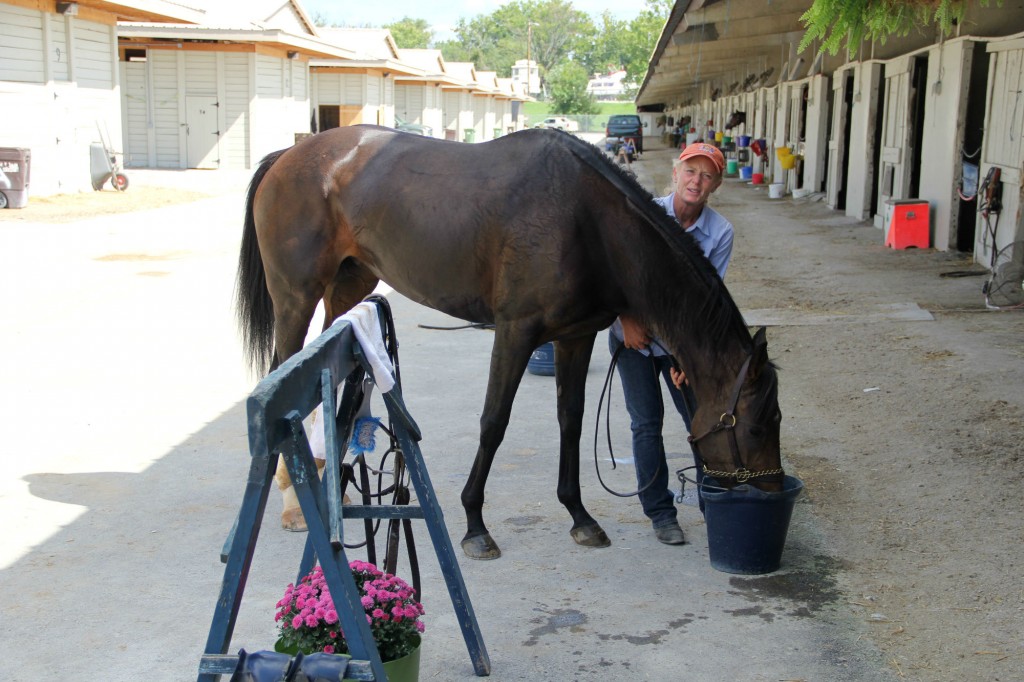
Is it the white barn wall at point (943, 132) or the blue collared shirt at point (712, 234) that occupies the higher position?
the white barn wall at point (943, 132)

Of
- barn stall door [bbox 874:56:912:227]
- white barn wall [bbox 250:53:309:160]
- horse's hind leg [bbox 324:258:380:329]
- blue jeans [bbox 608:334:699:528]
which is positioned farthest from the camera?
white barn wall [bbox 250:53:309:160]

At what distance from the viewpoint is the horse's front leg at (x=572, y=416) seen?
448cm

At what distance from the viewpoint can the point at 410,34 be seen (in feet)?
474

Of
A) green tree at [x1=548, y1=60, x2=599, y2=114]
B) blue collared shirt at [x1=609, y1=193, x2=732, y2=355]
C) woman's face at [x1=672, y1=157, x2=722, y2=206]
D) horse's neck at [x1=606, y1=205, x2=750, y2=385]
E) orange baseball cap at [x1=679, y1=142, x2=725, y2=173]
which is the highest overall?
green tree at [x1=548, y1=60, x2=599, y2=114]

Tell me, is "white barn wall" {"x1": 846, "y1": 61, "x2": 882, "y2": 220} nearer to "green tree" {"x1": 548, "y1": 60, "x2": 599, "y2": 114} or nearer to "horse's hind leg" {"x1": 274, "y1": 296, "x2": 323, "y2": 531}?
"horse's hind leg" {"x1": 274, "y1": 296, "x2": 323, "y2": 531}

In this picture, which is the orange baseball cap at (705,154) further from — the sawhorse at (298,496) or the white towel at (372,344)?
the sawhorse at (298,496)

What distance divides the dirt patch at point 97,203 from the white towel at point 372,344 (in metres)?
15.2

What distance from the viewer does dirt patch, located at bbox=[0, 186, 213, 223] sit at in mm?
16953

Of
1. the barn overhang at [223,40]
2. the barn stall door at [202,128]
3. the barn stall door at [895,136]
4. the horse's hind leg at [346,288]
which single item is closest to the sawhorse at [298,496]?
the horse's hind leg at [346,288]

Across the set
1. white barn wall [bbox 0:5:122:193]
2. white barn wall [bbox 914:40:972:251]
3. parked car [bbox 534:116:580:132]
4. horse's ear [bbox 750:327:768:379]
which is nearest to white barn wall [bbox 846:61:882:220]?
white barn wall [bbox 914:40:972:251]

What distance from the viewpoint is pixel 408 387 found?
6957 millimetres

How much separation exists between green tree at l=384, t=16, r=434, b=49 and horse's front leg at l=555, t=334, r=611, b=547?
5461 inches

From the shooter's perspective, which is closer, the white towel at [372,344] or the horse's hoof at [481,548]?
the white towel at [372,344]

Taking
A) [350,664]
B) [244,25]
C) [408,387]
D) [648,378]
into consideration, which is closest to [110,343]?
[408,387]
